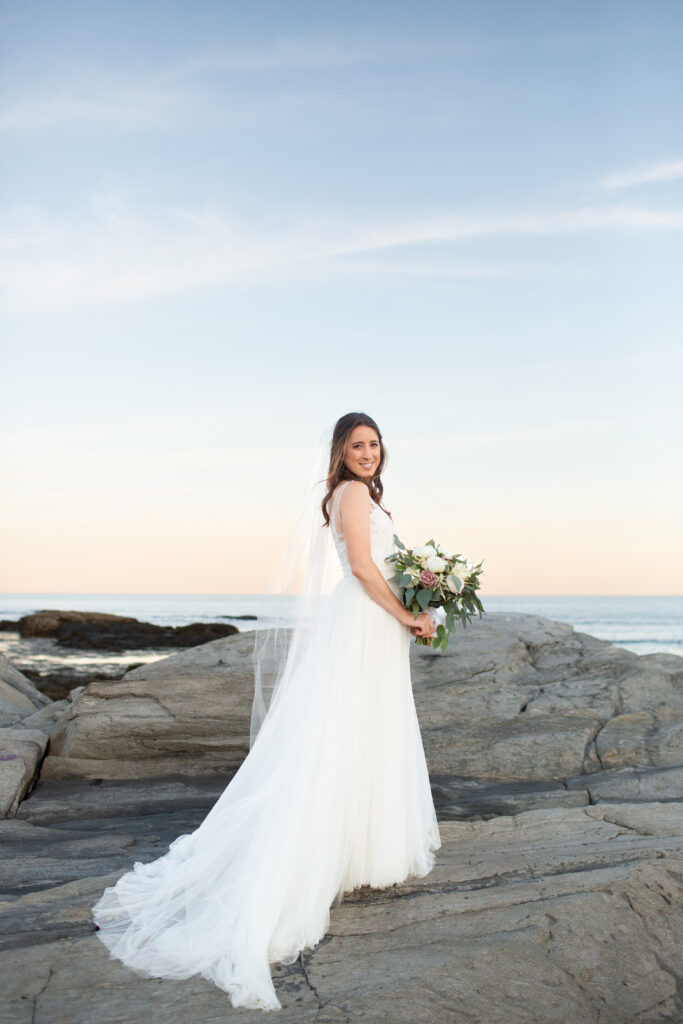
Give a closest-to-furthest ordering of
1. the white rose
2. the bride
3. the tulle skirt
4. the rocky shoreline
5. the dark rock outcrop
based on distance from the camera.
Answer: the rocky shoreline < the tulle skirt < the bride < the white rose < the dark rock outcrop

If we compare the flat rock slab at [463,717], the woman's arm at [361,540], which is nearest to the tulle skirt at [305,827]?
the woman's arm at [361,540]

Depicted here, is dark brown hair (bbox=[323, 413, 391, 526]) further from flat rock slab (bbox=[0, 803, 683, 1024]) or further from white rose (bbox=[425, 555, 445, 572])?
flat rock slab (bbox=[0, 803, 683, 1024])

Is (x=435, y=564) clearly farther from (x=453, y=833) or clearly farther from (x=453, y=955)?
(x=453, y=833)

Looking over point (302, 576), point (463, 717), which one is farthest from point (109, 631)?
point (302, 576)

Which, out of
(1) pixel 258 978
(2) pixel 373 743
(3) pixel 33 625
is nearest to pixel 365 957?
(1) pixel 258 978

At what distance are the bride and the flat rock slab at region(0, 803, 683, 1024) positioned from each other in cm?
20

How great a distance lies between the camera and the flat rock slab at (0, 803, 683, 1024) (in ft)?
10.9

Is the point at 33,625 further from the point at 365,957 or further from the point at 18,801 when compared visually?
the point at 365,957

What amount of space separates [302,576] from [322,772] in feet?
3.79

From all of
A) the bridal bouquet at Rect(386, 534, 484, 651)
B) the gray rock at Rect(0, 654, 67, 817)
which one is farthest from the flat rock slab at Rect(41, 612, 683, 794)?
the bridal bouquet at Rect(386, 534, 484, 651)

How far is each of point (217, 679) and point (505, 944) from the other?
513 centimetres

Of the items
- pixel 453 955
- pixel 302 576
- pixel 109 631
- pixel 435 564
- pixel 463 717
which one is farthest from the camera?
pixel 109 631

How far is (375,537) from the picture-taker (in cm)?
475

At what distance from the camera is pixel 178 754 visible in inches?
320
